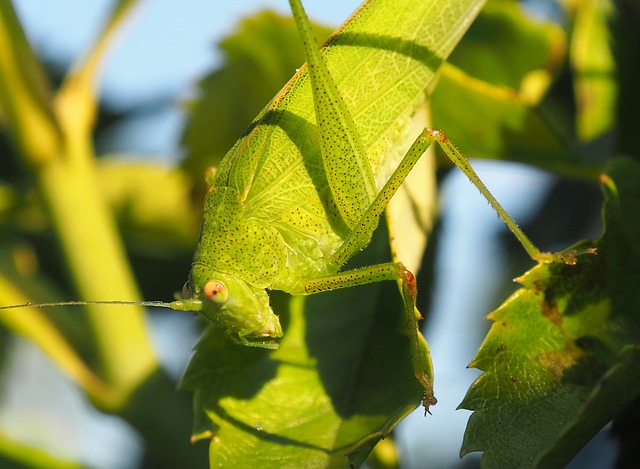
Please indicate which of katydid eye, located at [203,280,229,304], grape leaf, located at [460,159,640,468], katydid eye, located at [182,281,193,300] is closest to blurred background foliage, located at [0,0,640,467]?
katydid eye, located at [182,281,193,300]

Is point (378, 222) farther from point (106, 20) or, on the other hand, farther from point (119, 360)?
point (106, 20)

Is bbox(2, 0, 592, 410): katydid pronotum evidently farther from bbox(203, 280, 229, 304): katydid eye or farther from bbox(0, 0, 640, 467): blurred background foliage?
bbox(0, 0, 640, 467): blurred background foliage

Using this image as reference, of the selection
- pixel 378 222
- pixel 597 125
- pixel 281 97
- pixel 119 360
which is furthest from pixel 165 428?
pixel 597 125

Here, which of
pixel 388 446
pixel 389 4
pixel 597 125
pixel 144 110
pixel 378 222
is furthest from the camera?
pixel 144 110

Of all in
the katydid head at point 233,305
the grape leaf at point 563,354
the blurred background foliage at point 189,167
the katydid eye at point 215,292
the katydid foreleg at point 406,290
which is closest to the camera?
the grape leaf at point 563,354

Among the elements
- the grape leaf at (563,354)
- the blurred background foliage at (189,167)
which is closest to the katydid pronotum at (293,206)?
the blurred background foliage at (189,167)

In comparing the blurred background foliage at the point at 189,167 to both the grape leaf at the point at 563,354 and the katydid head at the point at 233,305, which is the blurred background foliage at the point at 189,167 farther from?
the grape leaf at the point at 563,354

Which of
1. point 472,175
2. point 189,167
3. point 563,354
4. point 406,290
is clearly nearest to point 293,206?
point 472,175

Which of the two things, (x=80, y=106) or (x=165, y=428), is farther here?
(x=80, y=106)

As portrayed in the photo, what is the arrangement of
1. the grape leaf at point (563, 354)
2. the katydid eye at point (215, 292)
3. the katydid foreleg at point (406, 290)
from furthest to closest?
1. the katydid eye at point (215, 292)
2. the katydid foreleg at point (406, 290)
3. the grape leaf at point (563, 354)
